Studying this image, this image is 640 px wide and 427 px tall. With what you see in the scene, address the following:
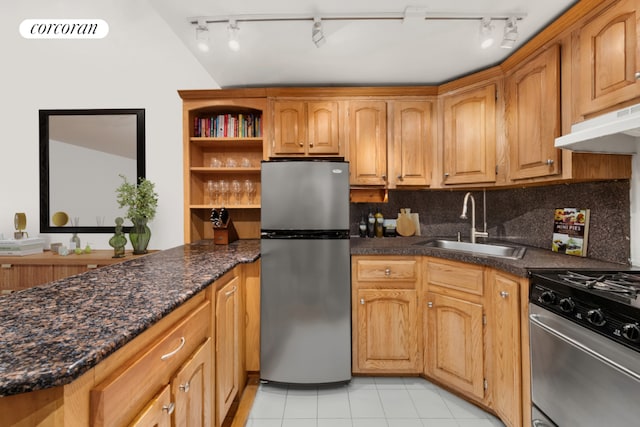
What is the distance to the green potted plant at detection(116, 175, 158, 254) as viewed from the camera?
2607 mm

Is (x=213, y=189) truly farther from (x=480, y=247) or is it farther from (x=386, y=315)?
(x=480, y=247)

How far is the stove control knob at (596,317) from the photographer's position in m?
1.08

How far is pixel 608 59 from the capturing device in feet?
4.58

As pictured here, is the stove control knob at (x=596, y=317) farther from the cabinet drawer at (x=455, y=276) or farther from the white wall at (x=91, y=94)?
the white wall at (x=91, y=94)

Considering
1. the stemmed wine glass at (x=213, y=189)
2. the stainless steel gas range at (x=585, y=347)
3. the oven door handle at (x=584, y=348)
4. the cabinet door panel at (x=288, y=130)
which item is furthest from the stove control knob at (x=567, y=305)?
the stemmed wine glass at (x=213, y=189)

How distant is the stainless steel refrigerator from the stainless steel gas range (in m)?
1.07

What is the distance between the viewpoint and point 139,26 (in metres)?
2.76

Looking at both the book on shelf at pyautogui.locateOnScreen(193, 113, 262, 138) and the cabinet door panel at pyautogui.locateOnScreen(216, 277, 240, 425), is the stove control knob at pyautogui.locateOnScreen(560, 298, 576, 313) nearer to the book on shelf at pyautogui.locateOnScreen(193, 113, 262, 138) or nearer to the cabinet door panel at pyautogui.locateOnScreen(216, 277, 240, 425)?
the cabinet door panel at pyautogui.locateOnScreen(216, 277, 240, 425)

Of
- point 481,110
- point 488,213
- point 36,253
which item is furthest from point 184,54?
point 488,213

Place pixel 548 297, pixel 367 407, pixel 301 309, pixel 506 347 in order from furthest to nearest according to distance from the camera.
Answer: pixel 301 309 → pixel 367 407 → pixel 506 347 → pixel 548 297

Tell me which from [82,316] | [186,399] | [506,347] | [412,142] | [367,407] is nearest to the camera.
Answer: [82,316]

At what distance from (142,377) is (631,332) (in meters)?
1.47

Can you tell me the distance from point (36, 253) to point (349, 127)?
2918 mm

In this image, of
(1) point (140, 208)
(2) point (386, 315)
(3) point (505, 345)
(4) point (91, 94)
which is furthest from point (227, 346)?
(4) point (91, 94)
